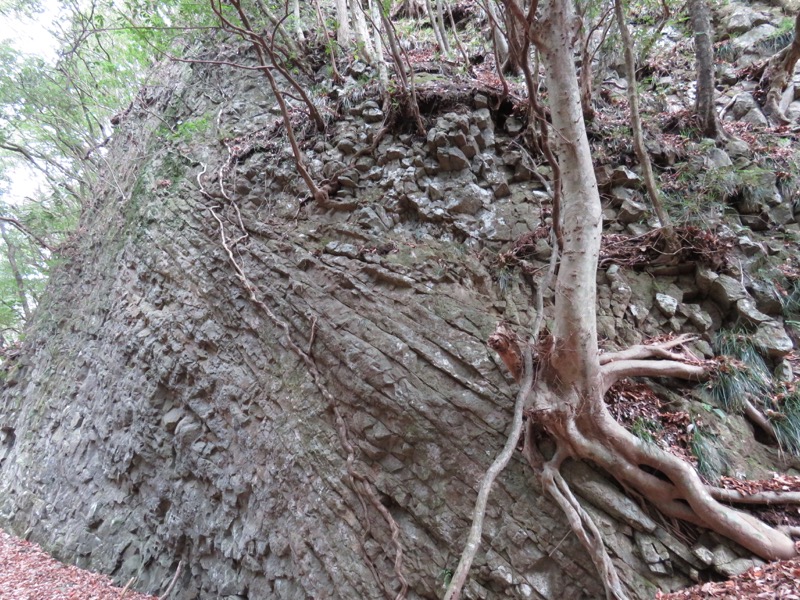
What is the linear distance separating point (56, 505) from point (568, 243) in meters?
9.85

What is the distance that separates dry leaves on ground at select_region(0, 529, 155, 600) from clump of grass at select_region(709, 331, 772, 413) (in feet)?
24.8

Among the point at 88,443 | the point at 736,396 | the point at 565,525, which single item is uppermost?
the point at 736,396

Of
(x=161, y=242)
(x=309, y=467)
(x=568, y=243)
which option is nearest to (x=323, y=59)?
(x=161, y=242)

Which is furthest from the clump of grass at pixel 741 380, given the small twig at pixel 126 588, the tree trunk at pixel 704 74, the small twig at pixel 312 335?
the small twig at pixel 126 588

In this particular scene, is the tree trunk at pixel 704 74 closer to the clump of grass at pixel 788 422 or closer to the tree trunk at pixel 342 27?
the clump of grass at pixel 788 422

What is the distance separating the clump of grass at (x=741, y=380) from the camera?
Answer: 3.80 metres

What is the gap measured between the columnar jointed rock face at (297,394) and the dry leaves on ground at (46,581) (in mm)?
216

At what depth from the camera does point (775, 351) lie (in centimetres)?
398

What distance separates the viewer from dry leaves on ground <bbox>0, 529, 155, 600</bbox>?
5770 mm

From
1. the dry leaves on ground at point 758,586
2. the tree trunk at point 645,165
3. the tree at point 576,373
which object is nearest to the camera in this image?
the dry leaves on ground at point 758,586

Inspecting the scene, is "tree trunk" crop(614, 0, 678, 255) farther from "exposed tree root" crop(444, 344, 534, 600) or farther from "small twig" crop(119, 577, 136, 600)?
"small twig" crop(119, 577, 136, 600)

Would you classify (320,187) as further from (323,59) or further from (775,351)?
(775,351)

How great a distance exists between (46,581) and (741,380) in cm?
983

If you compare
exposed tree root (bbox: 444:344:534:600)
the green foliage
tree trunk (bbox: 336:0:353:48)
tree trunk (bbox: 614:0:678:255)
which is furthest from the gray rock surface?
tree trunk (bbox: 336:0:353:48)
